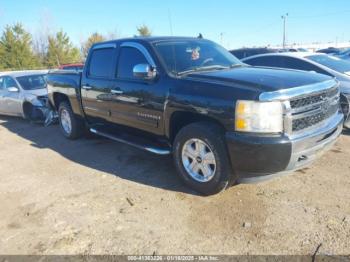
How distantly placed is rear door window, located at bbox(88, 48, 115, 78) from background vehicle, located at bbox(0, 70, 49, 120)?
3.68 m

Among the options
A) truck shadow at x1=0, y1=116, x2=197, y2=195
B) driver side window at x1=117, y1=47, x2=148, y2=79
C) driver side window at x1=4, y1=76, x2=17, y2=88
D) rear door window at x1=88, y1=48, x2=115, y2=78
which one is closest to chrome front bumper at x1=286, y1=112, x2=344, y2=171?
truck shadow at x1=0, y1=116, x2=197, y2=195

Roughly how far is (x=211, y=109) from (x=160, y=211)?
1301 millimetres

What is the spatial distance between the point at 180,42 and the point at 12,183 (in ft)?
10.8

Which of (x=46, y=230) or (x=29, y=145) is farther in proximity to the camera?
(x=29, y=145)

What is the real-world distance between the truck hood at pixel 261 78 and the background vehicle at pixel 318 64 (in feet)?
7.88

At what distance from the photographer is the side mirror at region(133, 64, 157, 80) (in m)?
4.30

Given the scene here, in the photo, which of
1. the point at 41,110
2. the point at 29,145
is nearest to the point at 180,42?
the point at 29,145

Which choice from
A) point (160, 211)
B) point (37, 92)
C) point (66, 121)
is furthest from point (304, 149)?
point (37, 92)

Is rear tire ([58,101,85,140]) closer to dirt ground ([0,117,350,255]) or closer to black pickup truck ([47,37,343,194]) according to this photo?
black pickup truck ([47,37,343,194])

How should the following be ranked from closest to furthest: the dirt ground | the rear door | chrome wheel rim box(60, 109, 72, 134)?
the dirt ground < the rear door < chrome wheel rim box(60, 109, 72, 134)

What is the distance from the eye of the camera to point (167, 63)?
174 inches

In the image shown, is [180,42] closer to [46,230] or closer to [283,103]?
[283,103]

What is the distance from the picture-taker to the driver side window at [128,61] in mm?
4840

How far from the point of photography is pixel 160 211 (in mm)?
3811
